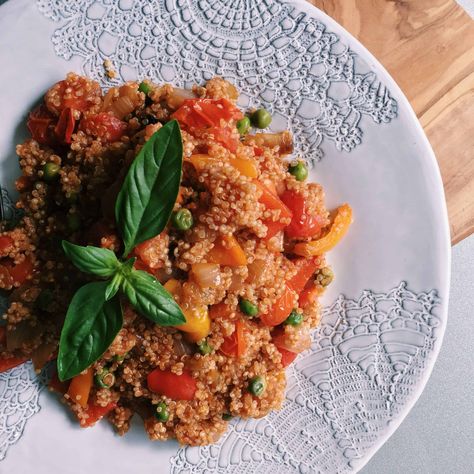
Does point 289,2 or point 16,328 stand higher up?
point 289,2

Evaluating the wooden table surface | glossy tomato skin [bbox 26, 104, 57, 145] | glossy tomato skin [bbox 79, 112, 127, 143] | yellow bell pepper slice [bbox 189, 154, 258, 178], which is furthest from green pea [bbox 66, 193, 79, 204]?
the wooden table surface

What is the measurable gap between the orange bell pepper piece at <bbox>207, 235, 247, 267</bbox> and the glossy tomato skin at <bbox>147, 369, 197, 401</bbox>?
2.56ft

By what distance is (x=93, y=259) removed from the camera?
3021 mm

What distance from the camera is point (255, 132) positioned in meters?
3.93

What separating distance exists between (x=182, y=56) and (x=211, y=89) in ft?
1.13

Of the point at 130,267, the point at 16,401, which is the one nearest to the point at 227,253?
the point at 130,267

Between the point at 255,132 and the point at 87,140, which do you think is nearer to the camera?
the point at 87,140

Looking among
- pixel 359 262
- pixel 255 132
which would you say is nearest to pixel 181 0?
pixel 255 132

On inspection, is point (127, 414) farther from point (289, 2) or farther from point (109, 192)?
point (289, 2)

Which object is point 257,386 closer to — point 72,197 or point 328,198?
point 328,198

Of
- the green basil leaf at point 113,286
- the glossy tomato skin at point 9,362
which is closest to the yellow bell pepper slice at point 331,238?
the green basil leaf at point 113,286

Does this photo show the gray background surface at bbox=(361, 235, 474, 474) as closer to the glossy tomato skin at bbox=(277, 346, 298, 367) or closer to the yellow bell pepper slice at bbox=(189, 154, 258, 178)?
the glossy tomato skin at bbox=(277, 346, 298, 367)

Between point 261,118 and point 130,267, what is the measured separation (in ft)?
4.52

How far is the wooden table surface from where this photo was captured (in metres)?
4.31
